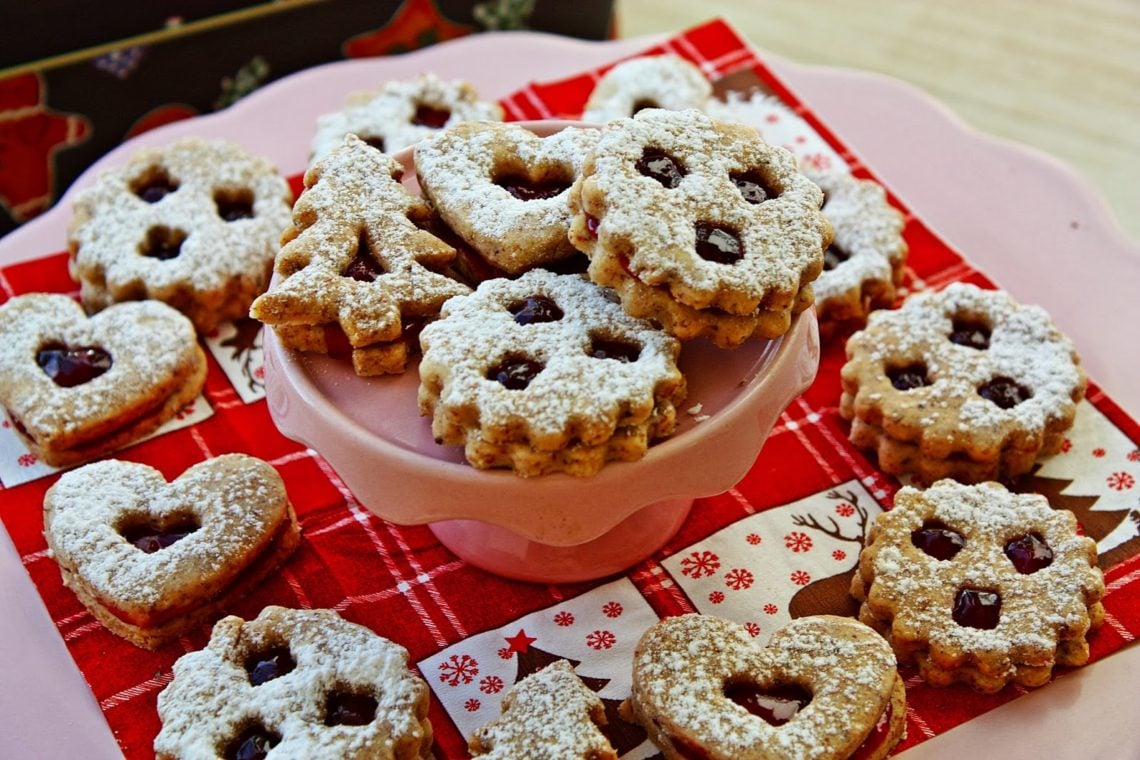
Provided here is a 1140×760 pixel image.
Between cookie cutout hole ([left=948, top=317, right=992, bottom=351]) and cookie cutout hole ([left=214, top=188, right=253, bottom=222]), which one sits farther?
cookie cutout hole ([left=214, top=188, right=253, bottom=222])

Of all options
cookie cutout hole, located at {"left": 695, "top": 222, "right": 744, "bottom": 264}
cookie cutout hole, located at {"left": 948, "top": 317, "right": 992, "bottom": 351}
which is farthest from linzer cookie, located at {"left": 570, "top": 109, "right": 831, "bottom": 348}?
cookie cutout hole, located at {"left": 948, "top": 317, "right": 992, "bottom": 351}

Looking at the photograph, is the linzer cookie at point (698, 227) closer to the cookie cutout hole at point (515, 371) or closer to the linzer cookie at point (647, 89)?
the cookie cutout hole at point (515, 371)

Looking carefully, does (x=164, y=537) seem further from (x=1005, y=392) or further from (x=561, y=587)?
(x=1005, y=392)

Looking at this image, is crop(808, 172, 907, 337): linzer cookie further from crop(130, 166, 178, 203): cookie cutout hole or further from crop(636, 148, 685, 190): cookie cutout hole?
crop(130, 166, 178, 203): cookie cutout hole

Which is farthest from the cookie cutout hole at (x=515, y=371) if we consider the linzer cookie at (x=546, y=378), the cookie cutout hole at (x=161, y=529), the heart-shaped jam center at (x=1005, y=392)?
the heart-shaped jam center at (x=1005, y=392)

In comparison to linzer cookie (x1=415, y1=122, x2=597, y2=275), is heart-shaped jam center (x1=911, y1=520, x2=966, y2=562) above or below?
below

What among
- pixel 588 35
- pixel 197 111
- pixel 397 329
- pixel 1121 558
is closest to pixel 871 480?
pixel 1121 558

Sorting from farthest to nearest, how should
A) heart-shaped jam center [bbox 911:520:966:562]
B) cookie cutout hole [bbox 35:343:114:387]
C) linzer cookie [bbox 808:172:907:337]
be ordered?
linzer cookie [bbox 808:172:907:337], cookie cutout hole [bbox 35:343:114:387], heart-shaped jam center [bbox 911:520:966:562]
